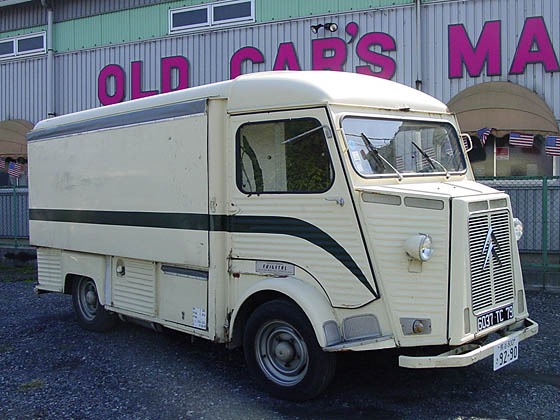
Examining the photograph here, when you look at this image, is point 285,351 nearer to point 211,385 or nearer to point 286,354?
point 286,354

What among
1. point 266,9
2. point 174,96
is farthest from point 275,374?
point 266,9

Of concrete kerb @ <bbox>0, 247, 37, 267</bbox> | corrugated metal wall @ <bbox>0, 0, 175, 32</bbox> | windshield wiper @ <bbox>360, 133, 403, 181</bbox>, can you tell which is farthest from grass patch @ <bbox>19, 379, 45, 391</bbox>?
corrugated metal wall @ <bbox>0, 0, 175, 32</bbox>

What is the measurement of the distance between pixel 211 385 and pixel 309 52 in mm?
8457

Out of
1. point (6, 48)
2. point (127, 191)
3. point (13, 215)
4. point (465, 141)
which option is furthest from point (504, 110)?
point (6, 48)

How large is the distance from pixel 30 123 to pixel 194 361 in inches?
455

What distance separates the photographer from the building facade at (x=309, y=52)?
34.6ft

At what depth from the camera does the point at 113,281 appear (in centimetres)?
660

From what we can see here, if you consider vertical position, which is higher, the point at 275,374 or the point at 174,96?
the point at 174,96

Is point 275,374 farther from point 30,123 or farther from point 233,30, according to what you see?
point 30,123

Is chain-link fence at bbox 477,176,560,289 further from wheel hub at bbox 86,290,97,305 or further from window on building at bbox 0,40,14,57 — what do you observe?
window on building at bbox 0,40,14,57

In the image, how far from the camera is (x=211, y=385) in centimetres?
532

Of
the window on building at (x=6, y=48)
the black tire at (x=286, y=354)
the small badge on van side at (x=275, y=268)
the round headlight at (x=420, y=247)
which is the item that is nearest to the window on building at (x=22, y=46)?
the window on building at (x=6, y=48)

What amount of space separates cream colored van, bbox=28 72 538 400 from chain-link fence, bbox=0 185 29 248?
866 cm

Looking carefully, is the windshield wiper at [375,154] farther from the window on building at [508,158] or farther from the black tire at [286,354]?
the window on building at [508,158]
